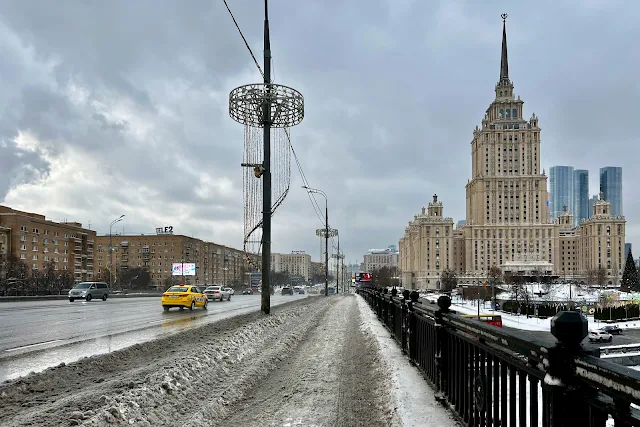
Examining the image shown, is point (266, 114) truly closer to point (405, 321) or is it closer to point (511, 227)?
point (405, 321)

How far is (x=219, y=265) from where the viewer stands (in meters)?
148

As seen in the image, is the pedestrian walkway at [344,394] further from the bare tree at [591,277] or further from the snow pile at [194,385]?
the bare tree at [591,277]

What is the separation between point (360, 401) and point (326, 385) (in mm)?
1115

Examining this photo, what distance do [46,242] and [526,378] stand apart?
102m

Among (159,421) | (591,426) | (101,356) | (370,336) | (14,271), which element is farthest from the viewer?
(14,271)

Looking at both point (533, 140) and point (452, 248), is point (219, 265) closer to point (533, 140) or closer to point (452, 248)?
point (452, 248)

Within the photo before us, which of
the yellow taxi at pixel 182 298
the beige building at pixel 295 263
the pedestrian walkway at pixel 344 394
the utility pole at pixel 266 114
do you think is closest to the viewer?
the pedestrian walkway at pixel 344 394

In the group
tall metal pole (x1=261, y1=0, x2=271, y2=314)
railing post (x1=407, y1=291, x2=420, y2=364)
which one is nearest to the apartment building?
tall metal pole (x1=261, y1=0, x2=271, y2=314)

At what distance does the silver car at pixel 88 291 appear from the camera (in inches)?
1512

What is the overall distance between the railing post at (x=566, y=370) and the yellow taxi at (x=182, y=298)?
86.8 ft

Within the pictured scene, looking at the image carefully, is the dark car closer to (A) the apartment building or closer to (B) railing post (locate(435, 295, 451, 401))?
(B) railing post (locate(435, 295, 451, 401))

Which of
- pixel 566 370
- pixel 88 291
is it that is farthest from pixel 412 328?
pixel 88 291

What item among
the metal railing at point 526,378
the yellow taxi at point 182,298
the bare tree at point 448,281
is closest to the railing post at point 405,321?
the metal railing at point 526,378

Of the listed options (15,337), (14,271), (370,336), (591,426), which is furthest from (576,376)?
(14,271)
